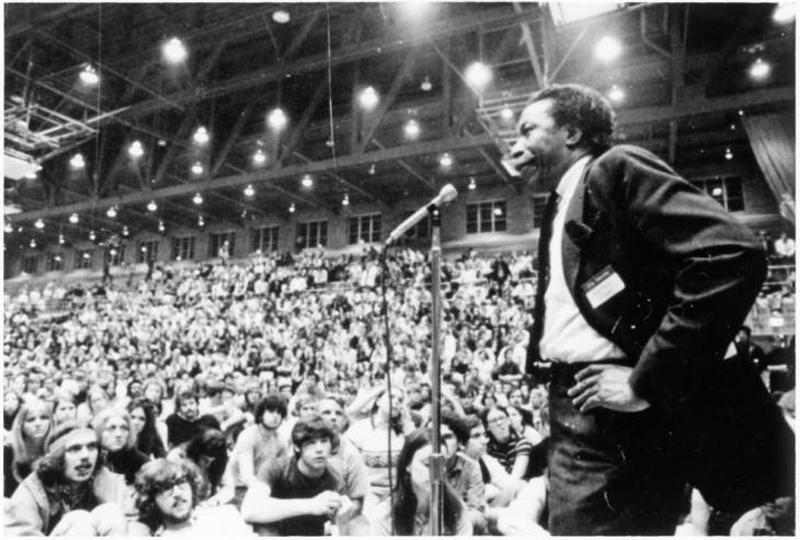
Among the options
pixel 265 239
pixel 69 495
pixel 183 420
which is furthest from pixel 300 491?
pixel 265 239

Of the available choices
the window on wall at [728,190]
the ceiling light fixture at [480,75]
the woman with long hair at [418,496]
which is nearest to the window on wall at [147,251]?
the ceiling light fixture at [480,75]

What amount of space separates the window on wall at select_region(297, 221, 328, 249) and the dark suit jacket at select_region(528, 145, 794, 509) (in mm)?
23047

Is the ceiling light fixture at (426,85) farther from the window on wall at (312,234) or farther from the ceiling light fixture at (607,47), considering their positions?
the window on wall at (312,234)

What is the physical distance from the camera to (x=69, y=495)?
11.3ft

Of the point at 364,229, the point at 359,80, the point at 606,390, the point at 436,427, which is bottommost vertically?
the point at 436,427

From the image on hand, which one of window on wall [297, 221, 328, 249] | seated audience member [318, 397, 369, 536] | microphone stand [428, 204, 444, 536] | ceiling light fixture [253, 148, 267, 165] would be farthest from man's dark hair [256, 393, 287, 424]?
window on wall [297, 221, 328, 249]

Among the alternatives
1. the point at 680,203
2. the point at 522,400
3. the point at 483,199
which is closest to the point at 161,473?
the point at 680,203

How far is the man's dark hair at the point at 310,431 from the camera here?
3.27 metres

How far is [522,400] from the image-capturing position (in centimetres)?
830

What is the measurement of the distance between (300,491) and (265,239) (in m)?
23.1

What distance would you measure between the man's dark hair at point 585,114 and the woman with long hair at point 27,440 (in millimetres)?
4393

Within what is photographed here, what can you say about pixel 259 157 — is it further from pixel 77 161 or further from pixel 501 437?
pixel 501 437

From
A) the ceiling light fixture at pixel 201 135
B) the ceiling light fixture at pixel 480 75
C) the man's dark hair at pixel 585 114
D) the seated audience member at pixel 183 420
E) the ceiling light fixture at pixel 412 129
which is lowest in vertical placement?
the seated audience member at pixel 183 420

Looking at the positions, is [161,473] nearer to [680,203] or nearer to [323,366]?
[680,203]
